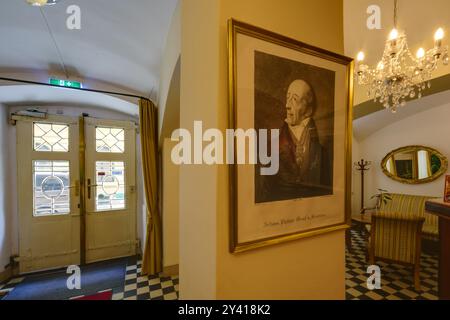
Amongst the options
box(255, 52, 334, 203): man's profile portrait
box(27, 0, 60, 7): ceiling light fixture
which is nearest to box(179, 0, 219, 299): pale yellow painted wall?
box(255, 52, 334, 203): man's profile portrait

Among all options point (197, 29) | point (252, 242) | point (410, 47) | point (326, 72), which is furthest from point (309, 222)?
point (410, 47)

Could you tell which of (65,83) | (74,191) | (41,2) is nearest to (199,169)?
(41,2)

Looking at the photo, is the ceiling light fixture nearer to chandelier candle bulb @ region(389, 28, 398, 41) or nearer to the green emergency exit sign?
the green emergency exit sign

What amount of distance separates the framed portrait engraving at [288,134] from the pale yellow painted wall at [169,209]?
7.11 feet

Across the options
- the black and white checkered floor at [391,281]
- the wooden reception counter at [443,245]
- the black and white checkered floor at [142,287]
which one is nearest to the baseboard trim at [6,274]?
the black and white checkered floor at [142,287]

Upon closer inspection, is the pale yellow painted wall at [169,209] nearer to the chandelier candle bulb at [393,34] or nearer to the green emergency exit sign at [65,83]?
the green emergency exit sign at [65,83]

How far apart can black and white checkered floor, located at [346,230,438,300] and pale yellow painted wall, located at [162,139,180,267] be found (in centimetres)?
215

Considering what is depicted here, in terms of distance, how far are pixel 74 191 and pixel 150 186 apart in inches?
55.1

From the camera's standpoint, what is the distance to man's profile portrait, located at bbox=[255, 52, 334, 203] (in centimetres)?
68

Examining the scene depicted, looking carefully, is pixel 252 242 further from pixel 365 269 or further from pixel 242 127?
pixel 365 269

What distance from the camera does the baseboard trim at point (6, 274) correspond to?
2566 millimetres

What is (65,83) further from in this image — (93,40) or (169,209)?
(169,209)

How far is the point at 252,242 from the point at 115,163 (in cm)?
335

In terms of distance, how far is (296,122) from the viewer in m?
0.75
